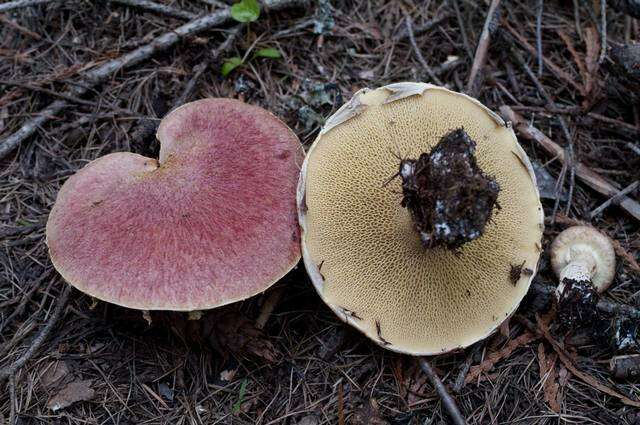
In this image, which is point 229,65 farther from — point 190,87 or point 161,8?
point 161,8

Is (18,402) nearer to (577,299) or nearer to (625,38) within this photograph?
(577,299)

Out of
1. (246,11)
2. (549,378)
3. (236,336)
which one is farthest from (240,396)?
(246,11)

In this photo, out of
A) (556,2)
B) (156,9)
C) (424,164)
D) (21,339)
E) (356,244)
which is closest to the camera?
(424,164)

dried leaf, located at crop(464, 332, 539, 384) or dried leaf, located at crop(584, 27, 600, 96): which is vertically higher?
dried leaf, located at crop(584, 27, 600, 96)

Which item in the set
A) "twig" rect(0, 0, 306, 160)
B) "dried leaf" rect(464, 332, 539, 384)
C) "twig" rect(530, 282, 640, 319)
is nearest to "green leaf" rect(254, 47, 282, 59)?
"twig" rect(0, 0, 306, 160)

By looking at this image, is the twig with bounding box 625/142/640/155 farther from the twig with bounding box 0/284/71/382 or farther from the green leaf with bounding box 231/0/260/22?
the twig with bounding box 0/284/71/382

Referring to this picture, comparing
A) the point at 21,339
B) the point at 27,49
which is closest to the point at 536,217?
the point at 21,339
